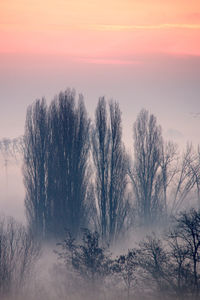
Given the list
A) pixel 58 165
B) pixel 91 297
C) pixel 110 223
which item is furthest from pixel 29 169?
pixel 91 297

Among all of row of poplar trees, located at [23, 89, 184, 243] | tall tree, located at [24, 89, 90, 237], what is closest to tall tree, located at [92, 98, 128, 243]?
row of poplar trees, located at [23, 89, 184, 243]

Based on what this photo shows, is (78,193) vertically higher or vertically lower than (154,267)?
higher

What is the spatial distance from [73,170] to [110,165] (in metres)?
2.16

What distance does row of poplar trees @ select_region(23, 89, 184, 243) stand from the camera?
1032 inches

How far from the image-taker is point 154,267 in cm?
1816

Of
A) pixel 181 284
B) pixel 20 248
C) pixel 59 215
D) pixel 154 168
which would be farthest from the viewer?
pixel 154 168

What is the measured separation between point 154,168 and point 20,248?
12147 millimetres

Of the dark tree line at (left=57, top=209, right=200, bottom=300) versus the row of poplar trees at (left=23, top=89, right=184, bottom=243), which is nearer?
the dark tree line at (left=57, top=209, right=200, bottom=300)

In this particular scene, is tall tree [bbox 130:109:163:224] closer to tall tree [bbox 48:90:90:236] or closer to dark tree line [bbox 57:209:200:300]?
tall tree [bbox 48:90:90:236]

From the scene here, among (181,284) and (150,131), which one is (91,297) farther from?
(150,131)

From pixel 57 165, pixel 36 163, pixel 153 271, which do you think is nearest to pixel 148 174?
pixel 57 165

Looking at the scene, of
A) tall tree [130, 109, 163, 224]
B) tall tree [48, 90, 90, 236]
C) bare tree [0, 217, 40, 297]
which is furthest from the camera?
tall tree [130, 109, 163, 224]

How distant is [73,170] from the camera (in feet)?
87.2

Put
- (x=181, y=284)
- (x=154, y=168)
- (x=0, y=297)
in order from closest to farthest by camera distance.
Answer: (x=181, y=284), (x=0, y=297), (x=154, y=168)
